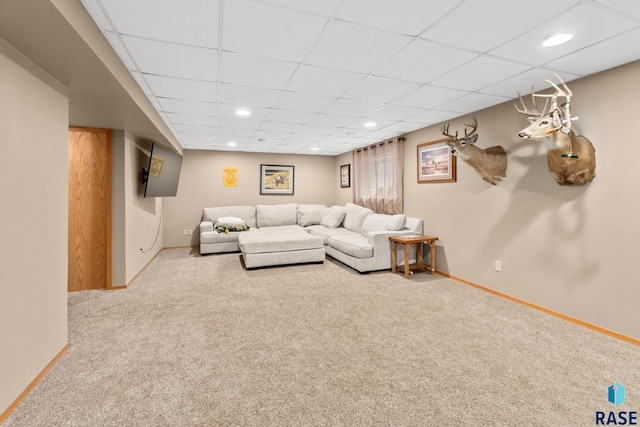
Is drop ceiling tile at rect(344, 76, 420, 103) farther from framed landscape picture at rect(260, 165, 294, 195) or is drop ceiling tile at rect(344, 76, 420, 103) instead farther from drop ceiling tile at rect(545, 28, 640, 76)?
framed landscape picture at rect(260, 165, 294, 195)

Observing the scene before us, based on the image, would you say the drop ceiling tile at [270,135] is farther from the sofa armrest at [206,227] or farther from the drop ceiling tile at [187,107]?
the sofa armrest at [206,227]

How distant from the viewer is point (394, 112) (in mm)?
3732

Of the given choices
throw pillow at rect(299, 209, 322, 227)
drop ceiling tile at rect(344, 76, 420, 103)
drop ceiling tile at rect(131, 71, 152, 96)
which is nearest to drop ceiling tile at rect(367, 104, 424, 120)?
drop ceiling tile at rect(344, 76, 420, 103)

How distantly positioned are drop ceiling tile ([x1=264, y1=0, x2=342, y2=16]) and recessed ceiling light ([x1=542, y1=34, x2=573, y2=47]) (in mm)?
1557

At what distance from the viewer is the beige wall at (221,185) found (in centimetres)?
655

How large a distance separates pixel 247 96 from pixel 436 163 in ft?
9.74

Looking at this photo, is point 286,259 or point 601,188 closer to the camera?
point 601,188

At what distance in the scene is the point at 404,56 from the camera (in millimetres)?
2246

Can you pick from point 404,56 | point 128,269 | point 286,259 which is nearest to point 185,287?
point 128,269

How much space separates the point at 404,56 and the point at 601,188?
7.09 ft

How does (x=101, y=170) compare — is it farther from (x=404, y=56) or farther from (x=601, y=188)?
(x=601, y=188)

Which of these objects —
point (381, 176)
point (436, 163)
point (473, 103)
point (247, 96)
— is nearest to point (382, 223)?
point (381, 176)

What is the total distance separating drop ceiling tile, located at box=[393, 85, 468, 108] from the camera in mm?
2959

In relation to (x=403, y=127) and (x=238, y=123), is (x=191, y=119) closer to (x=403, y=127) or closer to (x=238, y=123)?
(x=238, y=123)
